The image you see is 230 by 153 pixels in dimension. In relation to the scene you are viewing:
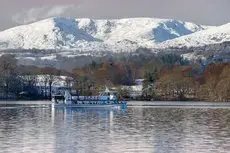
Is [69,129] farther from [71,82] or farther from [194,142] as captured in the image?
[71,82]

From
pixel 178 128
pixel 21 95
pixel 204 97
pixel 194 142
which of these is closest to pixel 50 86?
pixel 21 95

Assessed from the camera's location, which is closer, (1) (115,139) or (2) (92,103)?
(1) (115,139)

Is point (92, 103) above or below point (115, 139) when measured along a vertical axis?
above

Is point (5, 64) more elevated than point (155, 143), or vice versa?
point (5, 64)

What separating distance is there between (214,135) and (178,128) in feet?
26.1

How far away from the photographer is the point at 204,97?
559ft

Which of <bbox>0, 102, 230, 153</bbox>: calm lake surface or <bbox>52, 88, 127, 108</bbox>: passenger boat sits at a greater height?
<bbox>52, 88, 127, 108</bbox>: passenger boat

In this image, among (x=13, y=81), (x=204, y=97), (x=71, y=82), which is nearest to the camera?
(x=13, y=81)

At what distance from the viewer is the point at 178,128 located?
5469cm

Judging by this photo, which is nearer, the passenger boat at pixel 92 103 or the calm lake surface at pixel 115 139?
the calm lake surface at pixel 115 139

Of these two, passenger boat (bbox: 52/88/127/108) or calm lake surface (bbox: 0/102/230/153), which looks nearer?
calm lake surface (bbox: 0/102/230/153)

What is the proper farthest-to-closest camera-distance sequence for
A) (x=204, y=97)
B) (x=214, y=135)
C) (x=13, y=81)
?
(x=204, y=97)
(x=13, y=81)
(x=214, y=135)

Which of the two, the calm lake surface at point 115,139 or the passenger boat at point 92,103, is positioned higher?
the passenger boat at point 92,103

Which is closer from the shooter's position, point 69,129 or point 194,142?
point 194,142
